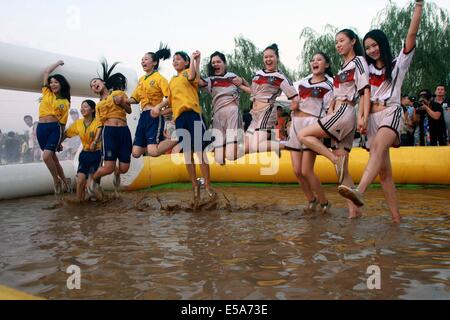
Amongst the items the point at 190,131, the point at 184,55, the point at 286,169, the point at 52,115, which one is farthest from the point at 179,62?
the point at 286,169

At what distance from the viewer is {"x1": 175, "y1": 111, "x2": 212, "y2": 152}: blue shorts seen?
18.6 feet

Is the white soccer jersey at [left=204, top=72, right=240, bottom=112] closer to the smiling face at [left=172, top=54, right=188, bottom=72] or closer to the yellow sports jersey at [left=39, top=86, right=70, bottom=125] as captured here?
the smiling face at [left=172, top=54, right=188, bottom=72]

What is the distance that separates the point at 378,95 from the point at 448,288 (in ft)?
7.22

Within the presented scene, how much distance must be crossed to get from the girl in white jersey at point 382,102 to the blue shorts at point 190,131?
2.09 m

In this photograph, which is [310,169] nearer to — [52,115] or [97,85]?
[97,85]

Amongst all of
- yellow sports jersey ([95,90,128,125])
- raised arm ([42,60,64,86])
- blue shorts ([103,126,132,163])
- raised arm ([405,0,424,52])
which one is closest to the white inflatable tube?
raised arm ([42,60,64,86])

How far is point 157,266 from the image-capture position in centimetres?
286

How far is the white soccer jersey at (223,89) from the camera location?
5.84m

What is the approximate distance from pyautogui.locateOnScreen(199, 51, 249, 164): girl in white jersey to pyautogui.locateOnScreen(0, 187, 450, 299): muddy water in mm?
919

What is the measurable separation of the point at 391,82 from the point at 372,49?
1.13ft

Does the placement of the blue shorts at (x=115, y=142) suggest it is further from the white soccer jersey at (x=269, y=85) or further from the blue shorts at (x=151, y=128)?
the white soccer jersey at (x=269, y=85)

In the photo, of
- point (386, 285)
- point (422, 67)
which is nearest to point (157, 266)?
point (386, 285)

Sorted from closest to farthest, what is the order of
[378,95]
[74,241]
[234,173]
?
1. [74,241]
2. [378,95]
3. [234,173]
